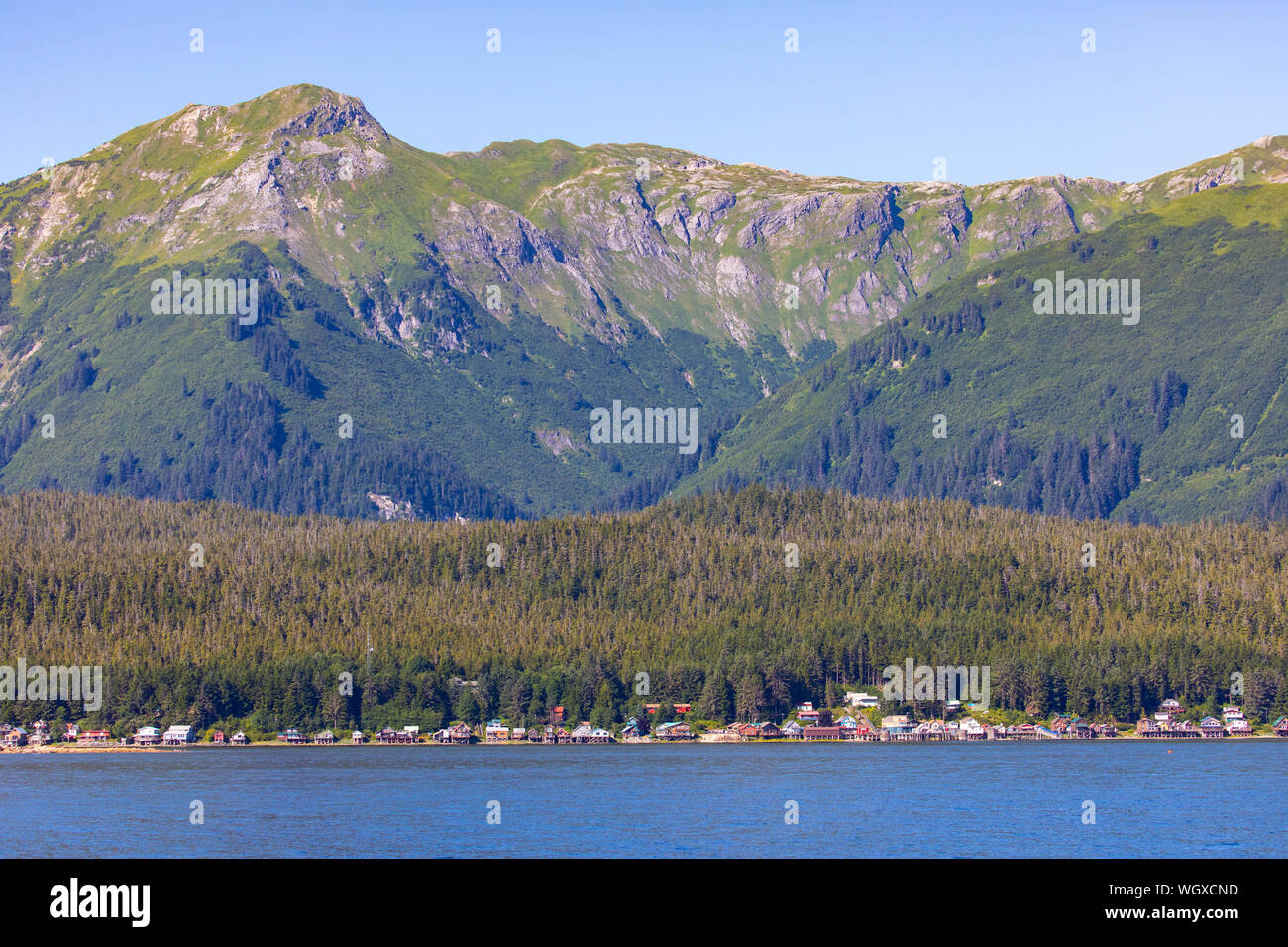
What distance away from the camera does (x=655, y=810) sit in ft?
487

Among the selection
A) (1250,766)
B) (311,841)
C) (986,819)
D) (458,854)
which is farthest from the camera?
(1250,766)

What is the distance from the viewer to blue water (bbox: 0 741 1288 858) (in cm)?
12550

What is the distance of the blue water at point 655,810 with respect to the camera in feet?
412

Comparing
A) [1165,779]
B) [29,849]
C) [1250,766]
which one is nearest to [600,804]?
[29,849]
